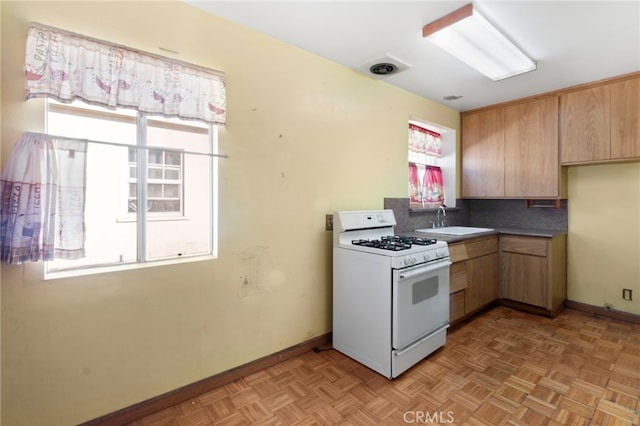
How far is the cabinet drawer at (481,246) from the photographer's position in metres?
3.02

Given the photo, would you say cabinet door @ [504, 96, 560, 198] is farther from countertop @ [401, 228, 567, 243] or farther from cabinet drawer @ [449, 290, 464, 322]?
cabinet drawer @ [449, 290, 464, 322]

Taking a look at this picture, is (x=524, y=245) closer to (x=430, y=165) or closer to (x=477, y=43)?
(x=430, y=165)

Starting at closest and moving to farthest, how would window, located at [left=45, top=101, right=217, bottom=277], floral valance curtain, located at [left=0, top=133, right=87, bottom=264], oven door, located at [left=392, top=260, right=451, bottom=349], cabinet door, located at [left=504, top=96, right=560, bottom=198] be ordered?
1. floral valance curtain, located at [left=0, top=133, right=87, bottom=264]
2. window, located at [left=45, top=101, right=217, bottom=277]
3. oven door, located at [left=392, top=260, right=451, bottom=349]
4. cabinet door, located at [left=504, top=96, right=560, bottom=198]

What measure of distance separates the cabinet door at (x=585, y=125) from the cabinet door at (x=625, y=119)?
0.14 ft

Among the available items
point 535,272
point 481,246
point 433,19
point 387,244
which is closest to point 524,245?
point 535,272

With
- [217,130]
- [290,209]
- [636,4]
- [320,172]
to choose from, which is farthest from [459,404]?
[636,4]

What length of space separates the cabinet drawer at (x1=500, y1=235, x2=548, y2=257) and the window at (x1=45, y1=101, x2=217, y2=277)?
10.5 ft

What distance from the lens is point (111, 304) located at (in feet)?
5.31

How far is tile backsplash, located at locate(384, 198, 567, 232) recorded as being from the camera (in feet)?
10.7

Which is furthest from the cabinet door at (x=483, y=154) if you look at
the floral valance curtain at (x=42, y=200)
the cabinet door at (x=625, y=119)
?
the floral valance curtain at (x=42, y=200)

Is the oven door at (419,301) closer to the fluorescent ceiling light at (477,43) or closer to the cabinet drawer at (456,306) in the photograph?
the cabinet drawer at (456,306)

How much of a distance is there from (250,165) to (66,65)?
1.06m

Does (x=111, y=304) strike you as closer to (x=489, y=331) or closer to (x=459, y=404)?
(x=459, y=404)

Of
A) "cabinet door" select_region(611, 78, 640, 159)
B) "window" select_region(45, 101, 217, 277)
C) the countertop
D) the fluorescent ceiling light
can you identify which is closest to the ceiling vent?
the fluorescent ceiling light
